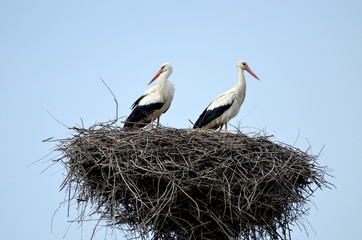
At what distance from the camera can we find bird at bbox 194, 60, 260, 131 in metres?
8.49

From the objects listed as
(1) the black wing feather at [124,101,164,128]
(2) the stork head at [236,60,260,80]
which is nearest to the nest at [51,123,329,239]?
(1) the black wing feather at [124,101,164,128]

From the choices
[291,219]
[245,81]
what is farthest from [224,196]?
[245,81]

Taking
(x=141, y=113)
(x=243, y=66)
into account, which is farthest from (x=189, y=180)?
(x=243, y=66)

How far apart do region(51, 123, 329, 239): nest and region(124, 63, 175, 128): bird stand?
1575 millimetres

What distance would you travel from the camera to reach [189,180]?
6066mm

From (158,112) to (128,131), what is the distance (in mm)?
1894

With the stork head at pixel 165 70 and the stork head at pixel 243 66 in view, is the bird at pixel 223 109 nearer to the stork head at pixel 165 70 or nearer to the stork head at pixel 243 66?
the stork head at pixel 243 66

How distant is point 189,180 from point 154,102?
265 cm

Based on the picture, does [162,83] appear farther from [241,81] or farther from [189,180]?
[189,180]

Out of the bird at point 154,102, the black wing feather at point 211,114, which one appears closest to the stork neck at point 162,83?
the bird at point 154,102

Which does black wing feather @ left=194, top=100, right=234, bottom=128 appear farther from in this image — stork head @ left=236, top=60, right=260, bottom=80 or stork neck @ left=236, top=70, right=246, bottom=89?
stork head @ left=236, top=60, right=260, bottom=80

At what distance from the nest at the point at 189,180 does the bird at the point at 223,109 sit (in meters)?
1.65

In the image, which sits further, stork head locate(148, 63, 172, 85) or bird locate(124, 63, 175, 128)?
stork head locate(148, 63, 172, 85)

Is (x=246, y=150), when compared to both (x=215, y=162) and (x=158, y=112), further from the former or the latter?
(x=158, y=112)
